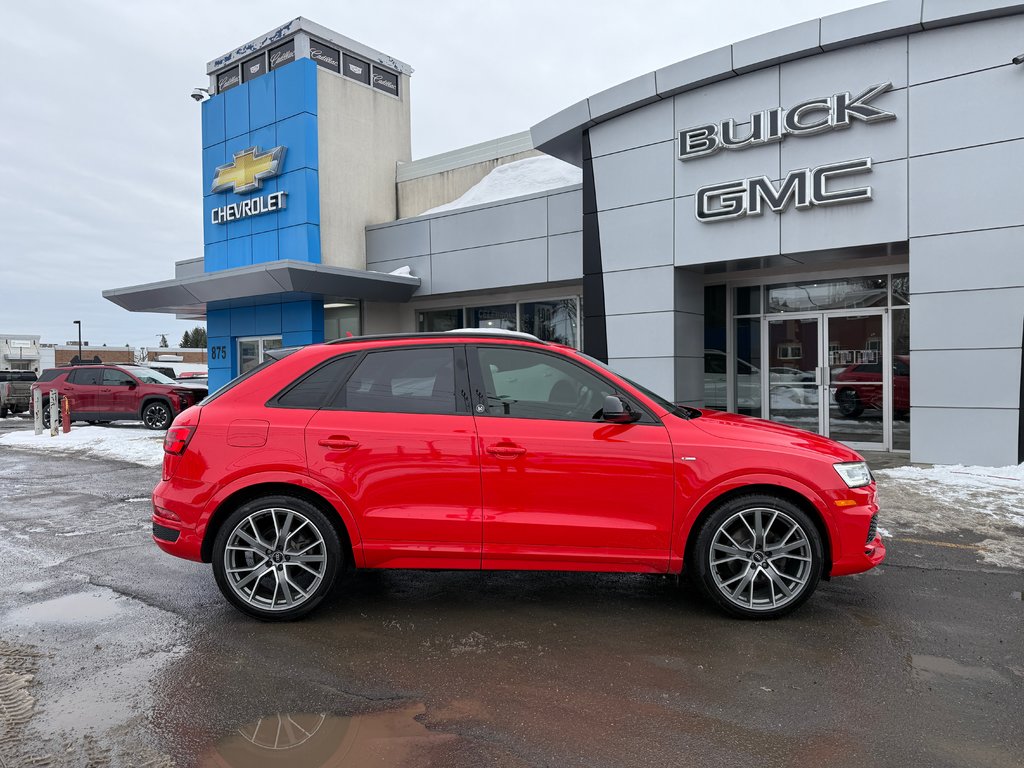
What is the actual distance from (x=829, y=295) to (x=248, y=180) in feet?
46.2

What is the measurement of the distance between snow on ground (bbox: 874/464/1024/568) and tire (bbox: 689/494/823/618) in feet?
7.57

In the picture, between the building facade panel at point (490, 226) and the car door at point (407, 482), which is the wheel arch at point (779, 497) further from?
the building facade panel at point (490, 226)

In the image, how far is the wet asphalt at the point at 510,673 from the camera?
2.96 m

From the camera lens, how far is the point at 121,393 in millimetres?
17922

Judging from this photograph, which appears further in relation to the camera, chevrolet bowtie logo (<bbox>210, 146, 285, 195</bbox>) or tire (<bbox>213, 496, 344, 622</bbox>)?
chevrolet bowtie logo (<bbox>210, 146, 285, 195</bbox>)

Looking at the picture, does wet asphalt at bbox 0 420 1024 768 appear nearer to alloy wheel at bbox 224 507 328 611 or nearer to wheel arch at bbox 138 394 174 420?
alloy wheel at bbox 224 507 328 611

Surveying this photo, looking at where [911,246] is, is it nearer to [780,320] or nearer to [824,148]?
[824,148]

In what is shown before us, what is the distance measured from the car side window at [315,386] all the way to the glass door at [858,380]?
33.0 ft

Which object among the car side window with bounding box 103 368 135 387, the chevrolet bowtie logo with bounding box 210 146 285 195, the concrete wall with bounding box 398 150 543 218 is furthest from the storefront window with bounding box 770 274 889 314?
the car side window with bounding box 103 368 135 387

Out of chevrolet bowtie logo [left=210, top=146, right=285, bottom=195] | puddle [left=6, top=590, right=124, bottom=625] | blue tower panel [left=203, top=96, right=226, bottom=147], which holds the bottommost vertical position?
puddle [left=6, top=590, right=124, bottom=625]

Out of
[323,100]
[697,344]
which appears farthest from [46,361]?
[697,344]

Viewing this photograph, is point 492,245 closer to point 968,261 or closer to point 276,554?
point 968,261

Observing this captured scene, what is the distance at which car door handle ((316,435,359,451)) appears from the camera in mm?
4344

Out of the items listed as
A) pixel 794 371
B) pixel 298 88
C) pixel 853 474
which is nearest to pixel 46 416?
pixel 298 88
